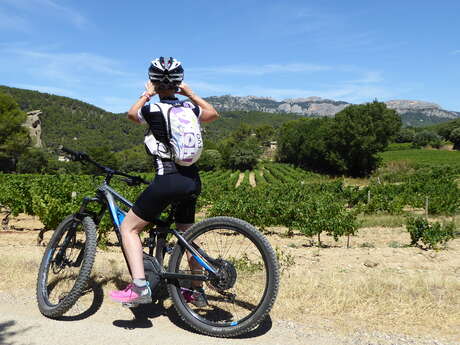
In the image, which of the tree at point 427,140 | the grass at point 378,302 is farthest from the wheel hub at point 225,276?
the tree at point 427,140

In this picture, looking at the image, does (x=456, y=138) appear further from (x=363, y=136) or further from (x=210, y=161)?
(x=210, y=161)

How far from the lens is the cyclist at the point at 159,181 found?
2.73 m

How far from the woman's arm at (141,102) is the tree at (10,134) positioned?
6166 centimetres

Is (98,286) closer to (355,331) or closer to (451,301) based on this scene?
(355,331)

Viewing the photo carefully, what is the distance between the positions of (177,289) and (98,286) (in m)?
0.98

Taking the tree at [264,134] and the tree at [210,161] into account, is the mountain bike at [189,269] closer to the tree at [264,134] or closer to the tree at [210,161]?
the tree at [210,161]

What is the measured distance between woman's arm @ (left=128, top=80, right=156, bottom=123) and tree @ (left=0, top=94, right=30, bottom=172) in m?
61.7

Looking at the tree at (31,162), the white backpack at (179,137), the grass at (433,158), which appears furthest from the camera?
the tree at (31,162)

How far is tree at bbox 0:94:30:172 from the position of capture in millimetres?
56469

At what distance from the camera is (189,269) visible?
3088mm

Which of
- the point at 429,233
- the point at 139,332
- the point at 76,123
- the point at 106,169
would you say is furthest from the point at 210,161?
the point at 76,123

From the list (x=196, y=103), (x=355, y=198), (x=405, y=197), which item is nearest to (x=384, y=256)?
(x=196, y=103)

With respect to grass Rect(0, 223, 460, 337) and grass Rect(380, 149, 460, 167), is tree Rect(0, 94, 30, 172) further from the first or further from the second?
grass Rect(0, 223, 460, 337)

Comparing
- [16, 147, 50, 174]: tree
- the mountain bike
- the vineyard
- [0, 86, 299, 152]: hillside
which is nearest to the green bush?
the vineyard
